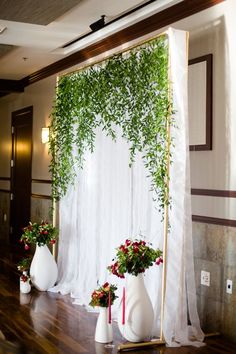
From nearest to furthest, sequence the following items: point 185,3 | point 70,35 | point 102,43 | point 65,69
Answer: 1. point 185,3
2. point 70,35
3. point 102,43
4. point 65,69

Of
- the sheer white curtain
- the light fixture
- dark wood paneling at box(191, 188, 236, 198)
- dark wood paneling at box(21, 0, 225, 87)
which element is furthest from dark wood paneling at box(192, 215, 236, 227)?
the light fixture

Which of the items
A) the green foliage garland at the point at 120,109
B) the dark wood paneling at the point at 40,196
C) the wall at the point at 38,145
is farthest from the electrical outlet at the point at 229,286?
the dark wood paneling at the point at 40,196

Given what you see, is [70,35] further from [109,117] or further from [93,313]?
[93,313]

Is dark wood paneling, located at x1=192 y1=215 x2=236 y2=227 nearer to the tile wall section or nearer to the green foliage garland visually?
the tile wall section

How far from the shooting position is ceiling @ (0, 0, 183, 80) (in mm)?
4109

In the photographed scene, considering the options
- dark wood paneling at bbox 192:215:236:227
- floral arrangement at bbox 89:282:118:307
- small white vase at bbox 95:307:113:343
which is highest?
dark wood paneling at bbox 192:215:236:227

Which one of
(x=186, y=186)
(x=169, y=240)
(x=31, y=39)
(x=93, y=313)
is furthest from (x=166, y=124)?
(x=31, y=39)

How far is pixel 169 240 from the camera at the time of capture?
3742mm

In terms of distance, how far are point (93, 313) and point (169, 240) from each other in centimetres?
127

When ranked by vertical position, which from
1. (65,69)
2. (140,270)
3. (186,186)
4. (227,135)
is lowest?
(140,270)

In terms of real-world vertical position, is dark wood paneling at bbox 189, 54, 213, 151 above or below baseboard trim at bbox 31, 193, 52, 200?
above

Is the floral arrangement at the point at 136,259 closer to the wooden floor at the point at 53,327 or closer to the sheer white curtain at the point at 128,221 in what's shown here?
the sheer white curtain at the point at 128,221

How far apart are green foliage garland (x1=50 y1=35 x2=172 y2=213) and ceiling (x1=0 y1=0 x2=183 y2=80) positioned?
0.43 metres

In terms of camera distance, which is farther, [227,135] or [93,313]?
[93,313]
